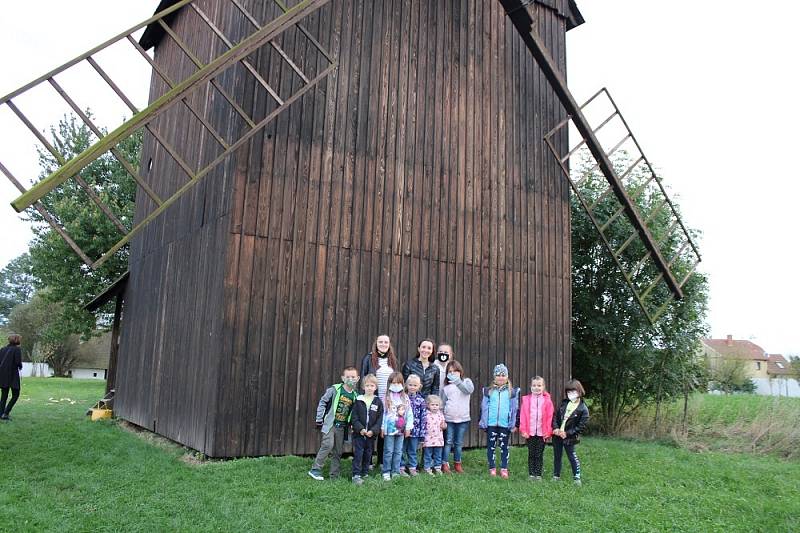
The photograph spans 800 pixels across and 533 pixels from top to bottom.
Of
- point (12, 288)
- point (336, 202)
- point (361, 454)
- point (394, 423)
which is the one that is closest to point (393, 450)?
point (394, 423)

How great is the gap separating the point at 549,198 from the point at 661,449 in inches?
179

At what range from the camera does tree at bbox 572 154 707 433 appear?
12.5 m

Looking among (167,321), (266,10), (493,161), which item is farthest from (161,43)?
(493,161)

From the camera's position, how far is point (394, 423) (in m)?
7.07

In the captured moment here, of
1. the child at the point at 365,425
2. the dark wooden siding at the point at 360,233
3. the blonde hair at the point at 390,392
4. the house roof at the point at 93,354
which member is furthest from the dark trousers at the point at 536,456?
the house roof at the point at 93,354

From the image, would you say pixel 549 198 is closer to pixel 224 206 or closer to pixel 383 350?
pixel 383 350

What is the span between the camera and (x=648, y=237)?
11070 millimetres

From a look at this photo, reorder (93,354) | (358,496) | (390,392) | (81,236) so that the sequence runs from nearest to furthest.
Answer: (358,496) < (390,392) < (81,236) < (93,354)

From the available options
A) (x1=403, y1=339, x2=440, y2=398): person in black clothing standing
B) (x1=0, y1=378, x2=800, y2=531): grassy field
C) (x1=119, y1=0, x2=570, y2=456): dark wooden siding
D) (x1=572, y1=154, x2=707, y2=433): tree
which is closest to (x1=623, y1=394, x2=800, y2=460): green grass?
(x1=572, y1=154, x2=707, y2=433): tree

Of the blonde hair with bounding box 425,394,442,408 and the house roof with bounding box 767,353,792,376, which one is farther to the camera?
the house roof with bounding box 767,353,792,376

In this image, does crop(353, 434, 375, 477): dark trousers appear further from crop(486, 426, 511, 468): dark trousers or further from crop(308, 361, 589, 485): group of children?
crop(486, 426, 511, 468): dark trousers

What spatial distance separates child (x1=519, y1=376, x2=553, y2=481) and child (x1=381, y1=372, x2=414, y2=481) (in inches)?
59.6

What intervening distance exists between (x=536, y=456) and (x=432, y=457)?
126cm

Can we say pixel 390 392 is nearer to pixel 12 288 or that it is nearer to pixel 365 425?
pixel 365 425
